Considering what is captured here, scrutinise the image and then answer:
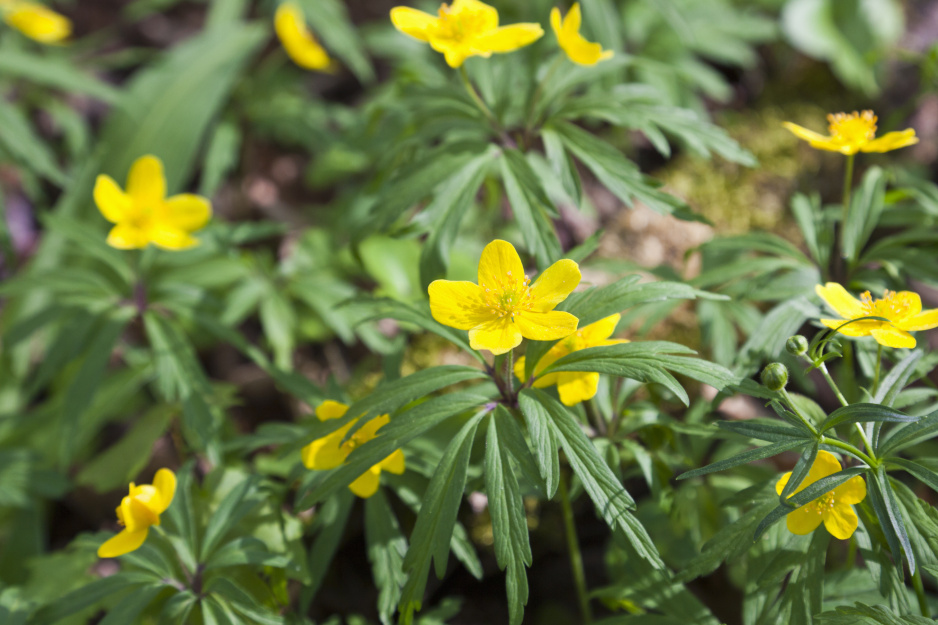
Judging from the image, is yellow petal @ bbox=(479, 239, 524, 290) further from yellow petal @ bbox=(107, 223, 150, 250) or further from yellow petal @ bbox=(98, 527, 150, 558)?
yellow petal @ bbox=(107, 223, 150, 250)

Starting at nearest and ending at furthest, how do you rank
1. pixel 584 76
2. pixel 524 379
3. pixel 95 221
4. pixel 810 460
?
pixel 810 460, pixel 524 379, pixel 584 76, pixel 95 221

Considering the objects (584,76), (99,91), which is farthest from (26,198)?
(584,76)

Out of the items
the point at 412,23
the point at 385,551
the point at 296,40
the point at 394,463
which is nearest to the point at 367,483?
the point at 394,463

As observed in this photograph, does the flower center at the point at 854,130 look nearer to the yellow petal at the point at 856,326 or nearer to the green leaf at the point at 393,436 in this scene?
the yellow petal at the point at 856,326

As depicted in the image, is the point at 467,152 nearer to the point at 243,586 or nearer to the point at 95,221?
the point at 243,586

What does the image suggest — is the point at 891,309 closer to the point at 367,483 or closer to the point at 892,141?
the point at 892,141

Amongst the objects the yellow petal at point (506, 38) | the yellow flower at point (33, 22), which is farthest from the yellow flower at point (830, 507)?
the yellow flower at point (33, 22)
